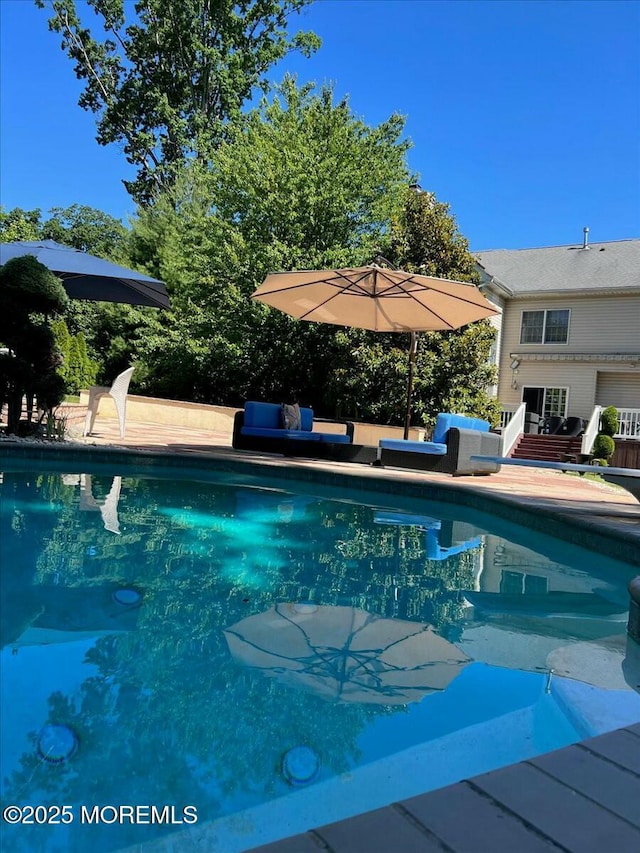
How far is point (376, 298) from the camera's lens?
382 inches

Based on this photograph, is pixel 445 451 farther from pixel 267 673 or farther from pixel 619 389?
pixel 619 389

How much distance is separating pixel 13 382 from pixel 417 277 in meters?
5.80

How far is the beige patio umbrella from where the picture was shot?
28.7ft

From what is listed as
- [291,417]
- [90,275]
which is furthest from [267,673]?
[291,417]

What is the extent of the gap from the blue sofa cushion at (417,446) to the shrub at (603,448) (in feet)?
25.7

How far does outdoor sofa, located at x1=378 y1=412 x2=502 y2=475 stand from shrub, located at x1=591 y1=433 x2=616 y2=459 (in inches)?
269

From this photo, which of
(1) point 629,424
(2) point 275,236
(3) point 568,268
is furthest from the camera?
(3) point 568,268

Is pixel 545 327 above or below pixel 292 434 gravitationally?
above

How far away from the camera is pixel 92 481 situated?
7.23 metres

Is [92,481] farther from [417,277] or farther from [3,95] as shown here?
[3,95]

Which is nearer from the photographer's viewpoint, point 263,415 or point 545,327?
point 263,415

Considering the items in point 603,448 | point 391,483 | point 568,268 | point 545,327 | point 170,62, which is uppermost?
point 170,62

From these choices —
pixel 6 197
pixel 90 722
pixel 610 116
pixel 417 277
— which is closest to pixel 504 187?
pixel 610 116

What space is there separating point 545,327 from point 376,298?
12.1 metres
